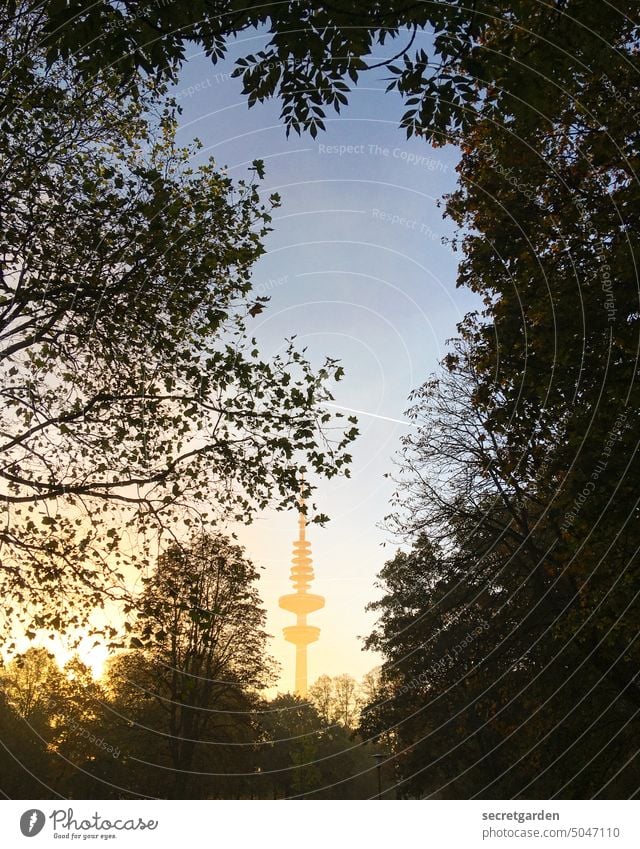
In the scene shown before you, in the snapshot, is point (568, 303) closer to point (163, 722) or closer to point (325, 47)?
point (325, 47)

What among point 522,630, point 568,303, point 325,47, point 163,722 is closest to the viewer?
point 325,47

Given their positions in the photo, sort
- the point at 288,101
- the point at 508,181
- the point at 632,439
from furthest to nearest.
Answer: the point at 508,181
the point at 632,439
the point at 288,101

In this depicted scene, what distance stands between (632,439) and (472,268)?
228 inches

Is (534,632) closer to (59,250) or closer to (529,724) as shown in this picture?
(529,724)

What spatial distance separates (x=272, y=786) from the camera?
164 ft

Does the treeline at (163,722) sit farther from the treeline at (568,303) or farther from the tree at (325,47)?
the tree at (325,47)

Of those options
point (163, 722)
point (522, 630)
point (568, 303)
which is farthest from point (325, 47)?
point (163, 722)

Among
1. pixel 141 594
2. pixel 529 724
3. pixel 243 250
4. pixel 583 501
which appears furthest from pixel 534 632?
pixel 243 250

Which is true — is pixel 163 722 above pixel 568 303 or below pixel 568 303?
below

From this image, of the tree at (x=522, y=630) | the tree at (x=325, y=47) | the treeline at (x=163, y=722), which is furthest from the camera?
the treeline at (x=163, y=722)

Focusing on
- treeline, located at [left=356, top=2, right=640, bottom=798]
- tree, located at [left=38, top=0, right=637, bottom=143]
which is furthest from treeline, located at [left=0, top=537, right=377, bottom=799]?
tree, located at [left=38, top=0, right=637, bottom=143]

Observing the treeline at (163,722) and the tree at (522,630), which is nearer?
the tree at (522,630)

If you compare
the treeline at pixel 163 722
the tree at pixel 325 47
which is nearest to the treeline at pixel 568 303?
the tree at pixel 325 47

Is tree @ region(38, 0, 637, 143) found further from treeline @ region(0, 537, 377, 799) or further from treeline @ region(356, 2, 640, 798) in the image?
treeline @ region(0, 537, 377, 799)
